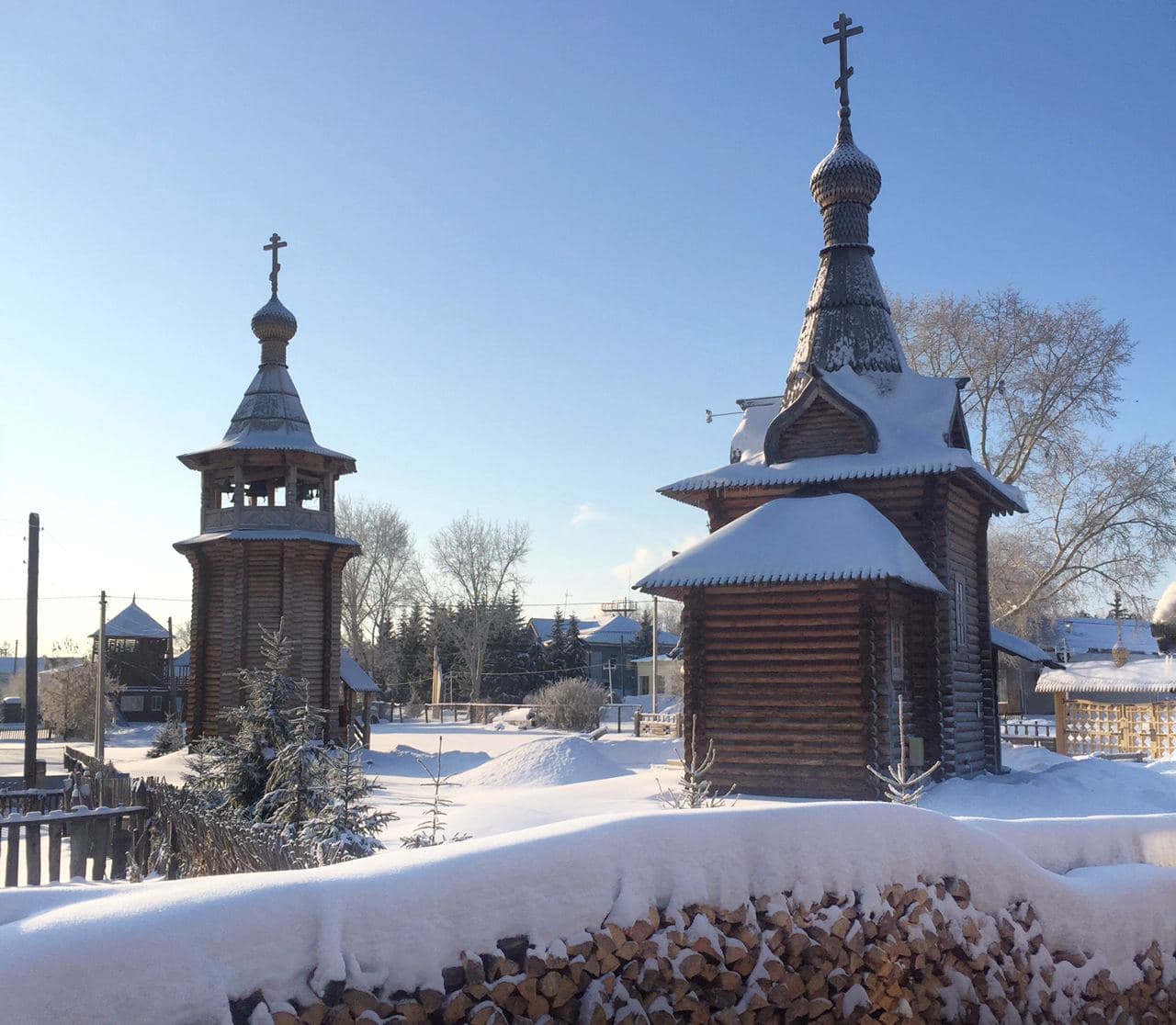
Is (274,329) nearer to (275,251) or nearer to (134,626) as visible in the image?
(275,251)

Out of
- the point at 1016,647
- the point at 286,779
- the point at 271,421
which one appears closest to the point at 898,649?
the point at 1016,647

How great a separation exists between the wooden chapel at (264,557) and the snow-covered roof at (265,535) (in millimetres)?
23

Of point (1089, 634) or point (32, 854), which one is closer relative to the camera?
point (32, 854)

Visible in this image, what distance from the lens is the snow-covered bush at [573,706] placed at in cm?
4141

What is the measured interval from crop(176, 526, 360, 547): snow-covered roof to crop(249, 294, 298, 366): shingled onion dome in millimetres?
4748

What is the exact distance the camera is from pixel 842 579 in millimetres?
14836

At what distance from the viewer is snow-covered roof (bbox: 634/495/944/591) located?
14930 mm

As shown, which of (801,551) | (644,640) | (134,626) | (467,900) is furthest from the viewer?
(644,640)

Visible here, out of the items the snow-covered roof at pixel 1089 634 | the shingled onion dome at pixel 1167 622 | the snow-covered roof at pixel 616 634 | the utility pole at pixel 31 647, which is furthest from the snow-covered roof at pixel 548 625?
the shingled onion dome at pixel 1167 622

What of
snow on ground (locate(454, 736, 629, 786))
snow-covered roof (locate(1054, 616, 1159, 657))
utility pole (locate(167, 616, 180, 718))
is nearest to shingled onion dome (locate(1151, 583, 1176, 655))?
snow on ground (locate(454, 736, 629, 786))

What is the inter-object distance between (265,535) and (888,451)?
1411 cm

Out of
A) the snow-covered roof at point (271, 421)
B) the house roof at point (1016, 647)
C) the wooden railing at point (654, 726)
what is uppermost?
the snow-covered roof at point (271, 421)

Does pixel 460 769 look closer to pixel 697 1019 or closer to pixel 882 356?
pixel 882 356

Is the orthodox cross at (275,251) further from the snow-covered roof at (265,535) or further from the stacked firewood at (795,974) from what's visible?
the stacked firewood at (795,974)
